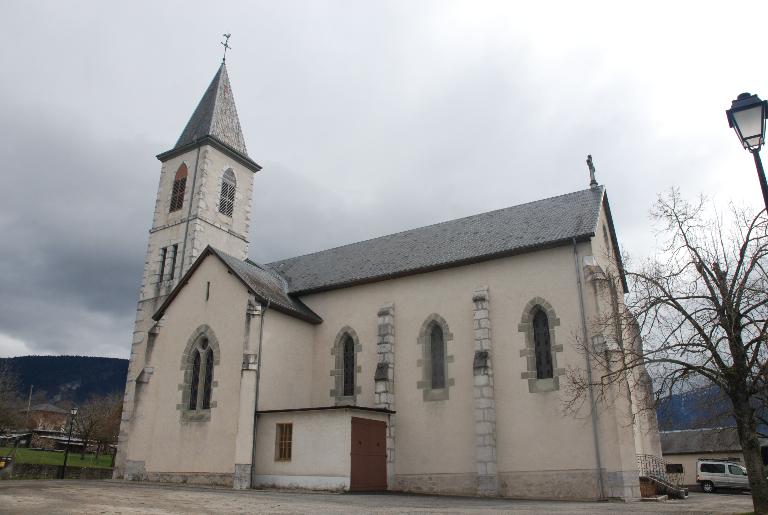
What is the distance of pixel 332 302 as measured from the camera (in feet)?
86.4

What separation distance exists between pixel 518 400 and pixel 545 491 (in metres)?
2.98

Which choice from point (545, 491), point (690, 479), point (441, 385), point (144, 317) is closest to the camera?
point (545, 491)

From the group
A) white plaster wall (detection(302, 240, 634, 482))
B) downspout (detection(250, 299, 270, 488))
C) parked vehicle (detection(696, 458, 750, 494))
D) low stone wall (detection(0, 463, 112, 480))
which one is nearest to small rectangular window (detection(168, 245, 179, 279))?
downspout (detection(250, 299, 270, 488))

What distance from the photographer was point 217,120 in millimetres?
35062

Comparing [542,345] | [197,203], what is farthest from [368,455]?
[197,203]

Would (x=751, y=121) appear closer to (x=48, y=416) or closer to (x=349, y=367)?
(x=349, y=367)

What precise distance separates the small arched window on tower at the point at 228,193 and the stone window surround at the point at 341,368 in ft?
40.9

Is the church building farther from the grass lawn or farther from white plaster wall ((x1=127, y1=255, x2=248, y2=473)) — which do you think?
the grass lawn

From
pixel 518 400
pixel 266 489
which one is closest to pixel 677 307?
pixel 518 400

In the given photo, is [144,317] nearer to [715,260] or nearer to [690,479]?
[715,260]

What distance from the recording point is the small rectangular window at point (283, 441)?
69.4 ft

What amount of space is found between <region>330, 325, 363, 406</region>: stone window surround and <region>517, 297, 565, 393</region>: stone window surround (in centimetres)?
706

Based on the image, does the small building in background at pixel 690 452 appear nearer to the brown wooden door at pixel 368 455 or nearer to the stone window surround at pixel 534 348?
the stone window surround at pixel 534 348

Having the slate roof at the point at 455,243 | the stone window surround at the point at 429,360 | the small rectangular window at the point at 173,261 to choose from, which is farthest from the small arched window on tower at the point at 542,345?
the small rectangular window at the point at 173,261
